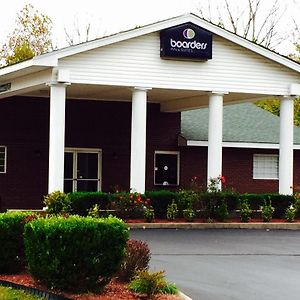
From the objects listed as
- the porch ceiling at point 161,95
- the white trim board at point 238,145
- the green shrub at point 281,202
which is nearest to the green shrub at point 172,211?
the green shrub at point 281,202

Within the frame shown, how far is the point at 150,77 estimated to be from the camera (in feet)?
80.5

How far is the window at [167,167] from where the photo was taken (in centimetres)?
3212

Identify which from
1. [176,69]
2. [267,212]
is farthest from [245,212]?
[176,69]

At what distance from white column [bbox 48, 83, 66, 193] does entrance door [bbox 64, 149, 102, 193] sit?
6.62 meters

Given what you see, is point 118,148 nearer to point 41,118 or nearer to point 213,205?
point 41,118

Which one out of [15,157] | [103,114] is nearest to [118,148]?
[103,114]

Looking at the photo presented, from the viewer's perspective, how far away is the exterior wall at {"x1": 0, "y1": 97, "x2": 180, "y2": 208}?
29.5 metres

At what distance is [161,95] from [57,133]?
622 centimetres

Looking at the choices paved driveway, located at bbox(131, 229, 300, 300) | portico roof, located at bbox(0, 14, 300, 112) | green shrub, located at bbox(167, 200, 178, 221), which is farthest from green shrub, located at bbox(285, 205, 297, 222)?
portico roof, located at bbox(0, 14, 300, 112)

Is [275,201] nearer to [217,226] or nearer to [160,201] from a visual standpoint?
[217,226]

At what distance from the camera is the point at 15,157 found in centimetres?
2958

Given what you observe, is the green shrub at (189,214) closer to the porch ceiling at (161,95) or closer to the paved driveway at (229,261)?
the paved driveway at (229,261)

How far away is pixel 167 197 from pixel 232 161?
913 centimetres

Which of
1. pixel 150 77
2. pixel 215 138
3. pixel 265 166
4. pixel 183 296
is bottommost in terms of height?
pixel 183 296
